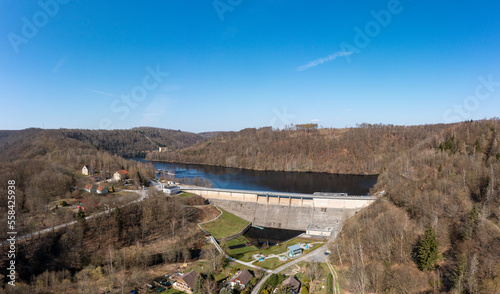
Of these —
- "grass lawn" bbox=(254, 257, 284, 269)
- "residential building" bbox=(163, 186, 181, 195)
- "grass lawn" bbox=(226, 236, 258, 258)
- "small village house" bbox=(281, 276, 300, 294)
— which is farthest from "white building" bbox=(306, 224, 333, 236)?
"residential building" bbox=(163, 186, 181, 195)

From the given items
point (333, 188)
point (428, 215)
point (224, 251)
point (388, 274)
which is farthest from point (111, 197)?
point (333, 188)

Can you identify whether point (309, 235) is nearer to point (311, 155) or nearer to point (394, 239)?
point (394, 239)

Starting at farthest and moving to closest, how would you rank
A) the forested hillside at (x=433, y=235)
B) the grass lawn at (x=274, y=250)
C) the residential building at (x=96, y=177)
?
the residential building at (x=96, y=177) < the grass lawn at (x=274, y=250) < the forested hillside at (x=433, y=235)

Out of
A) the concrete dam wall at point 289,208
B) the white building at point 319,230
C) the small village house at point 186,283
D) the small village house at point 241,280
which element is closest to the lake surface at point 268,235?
the concrete dam wall at point 289,208

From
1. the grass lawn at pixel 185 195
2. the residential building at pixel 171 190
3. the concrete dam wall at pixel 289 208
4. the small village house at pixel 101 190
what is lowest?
the concrete dam wall at pixel 289 208

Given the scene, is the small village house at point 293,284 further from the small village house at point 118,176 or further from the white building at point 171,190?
the small village house at point 118,176

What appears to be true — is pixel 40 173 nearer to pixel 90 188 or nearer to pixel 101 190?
pixel 90 188
